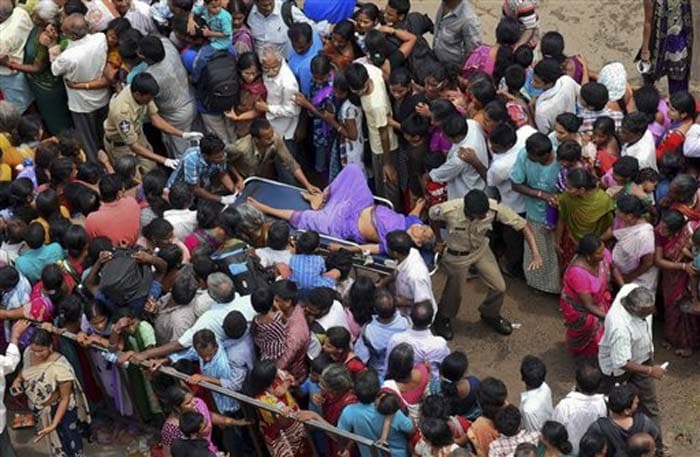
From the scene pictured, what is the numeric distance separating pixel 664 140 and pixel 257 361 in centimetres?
353

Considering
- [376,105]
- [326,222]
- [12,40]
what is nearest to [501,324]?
[326,222]

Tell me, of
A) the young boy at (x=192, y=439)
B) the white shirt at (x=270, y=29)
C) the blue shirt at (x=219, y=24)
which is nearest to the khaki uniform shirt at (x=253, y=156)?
the blue shirt at (x=219, y=24)

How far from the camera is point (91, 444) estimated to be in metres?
9.41

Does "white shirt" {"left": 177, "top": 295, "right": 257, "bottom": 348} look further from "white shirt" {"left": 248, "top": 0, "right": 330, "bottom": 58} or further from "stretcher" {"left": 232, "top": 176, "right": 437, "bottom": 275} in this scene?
"white shirt" {"left": 248, "top": 0, "right": 330, "bottom": 58}

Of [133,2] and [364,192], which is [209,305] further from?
[133,2]

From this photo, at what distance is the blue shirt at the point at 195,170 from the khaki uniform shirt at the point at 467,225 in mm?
1810

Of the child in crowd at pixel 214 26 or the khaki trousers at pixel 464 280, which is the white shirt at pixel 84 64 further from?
the khaki trousers at pixel 464 280

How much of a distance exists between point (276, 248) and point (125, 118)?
2.03 meters

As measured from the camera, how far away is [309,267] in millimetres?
9023

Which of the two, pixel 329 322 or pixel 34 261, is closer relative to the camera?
pixel 329 322

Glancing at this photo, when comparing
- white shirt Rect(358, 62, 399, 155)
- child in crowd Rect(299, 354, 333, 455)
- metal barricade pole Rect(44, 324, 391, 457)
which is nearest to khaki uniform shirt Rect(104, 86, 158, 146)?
white shirt Rect(358, 62, 399, 155)

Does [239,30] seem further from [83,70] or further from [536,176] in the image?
[536,176]

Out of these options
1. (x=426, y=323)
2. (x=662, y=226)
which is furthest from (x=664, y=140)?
(x=426, y=323)

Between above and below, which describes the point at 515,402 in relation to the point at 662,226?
below
